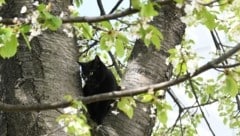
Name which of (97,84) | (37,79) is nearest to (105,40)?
(37,79)

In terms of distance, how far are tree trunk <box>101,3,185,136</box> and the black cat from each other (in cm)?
4

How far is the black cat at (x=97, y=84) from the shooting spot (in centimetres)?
153

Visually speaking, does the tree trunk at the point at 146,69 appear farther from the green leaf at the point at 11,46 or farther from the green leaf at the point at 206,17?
the green leaf at the point at 11,46

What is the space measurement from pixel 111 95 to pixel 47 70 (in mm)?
488

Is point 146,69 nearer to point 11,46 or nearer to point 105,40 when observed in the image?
point 105,40

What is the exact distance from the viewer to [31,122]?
1.33 meters

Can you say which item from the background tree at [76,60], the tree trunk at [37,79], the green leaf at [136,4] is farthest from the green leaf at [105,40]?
the tree trunk at [37,79]

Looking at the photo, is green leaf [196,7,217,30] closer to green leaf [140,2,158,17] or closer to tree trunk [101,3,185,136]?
green leaf [140,2,158,17]

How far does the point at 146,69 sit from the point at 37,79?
1.15ft

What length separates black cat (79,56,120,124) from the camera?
1527 millimetres

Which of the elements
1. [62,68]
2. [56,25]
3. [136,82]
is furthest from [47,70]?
[56,25]

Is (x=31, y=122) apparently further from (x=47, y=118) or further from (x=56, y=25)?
(x=56, y=25)

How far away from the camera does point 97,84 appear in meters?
1.61

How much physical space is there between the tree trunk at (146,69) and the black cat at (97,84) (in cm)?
4
